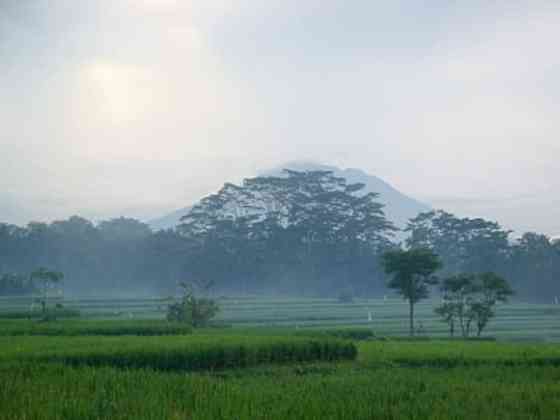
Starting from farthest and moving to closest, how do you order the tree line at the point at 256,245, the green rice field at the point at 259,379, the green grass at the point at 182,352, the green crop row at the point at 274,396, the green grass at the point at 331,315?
the tree line at the point at 256,245 → the green grass at the point at 331,315 → the green grass at the point at 182,352 → the green rice field at the point at 259,379 → the green crop row at the point at 274,396

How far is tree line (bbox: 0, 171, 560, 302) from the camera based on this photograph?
53.1 m

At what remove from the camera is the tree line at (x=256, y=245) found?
53.1 m

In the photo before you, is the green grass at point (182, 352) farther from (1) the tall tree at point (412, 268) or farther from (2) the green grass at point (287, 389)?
(1) the tall tree at point (412, 268)

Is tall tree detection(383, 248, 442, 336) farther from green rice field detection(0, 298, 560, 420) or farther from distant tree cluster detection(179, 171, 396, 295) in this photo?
distant tree cluster detection(179, 171, 396, 295)

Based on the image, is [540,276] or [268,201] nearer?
[540,276]

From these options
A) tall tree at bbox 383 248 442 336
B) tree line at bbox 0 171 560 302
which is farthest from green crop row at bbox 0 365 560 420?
tree line at bbox 0 171 560 302

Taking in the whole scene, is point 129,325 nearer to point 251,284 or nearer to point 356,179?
point 251,284

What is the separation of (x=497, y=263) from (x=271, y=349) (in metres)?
39.9

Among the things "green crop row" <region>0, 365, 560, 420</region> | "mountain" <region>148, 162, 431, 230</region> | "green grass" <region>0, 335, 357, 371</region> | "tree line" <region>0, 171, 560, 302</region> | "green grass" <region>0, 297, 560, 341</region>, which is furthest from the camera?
"mountain" <region>148, 162, 431, 230</region>

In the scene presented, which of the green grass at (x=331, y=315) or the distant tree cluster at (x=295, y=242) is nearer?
the green grass at (x=331, y=315)

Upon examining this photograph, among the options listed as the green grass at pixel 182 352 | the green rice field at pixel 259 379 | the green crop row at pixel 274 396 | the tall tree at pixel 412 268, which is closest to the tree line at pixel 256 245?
the tall tree at pixel 412 268

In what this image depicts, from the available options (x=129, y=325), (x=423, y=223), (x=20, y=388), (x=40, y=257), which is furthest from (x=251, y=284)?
(x=20, y=388)

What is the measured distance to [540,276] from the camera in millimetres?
47469

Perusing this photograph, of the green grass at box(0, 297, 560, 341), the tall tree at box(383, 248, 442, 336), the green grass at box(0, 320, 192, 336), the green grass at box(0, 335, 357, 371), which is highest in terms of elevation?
the tall tree at box(383, 248, 442, 336)
